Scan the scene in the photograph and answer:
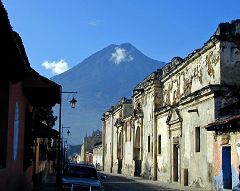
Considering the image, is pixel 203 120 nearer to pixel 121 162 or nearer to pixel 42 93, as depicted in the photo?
pixel 42 93

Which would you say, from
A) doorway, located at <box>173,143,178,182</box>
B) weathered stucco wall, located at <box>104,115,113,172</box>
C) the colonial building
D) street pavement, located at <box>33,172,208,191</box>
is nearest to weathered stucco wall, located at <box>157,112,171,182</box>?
the colonial building

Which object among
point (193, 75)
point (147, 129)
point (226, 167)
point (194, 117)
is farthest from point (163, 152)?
point (226, 167)

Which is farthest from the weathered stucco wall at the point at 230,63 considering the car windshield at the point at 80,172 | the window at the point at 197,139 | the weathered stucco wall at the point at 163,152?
the car windshield at the point at 80,172

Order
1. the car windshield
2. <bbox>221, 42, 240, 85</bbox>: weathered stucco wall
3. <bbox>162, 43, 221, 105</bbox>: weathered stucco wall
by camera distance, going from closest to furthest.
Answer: the car windshield
<bbox>221, 42, 240, 85</bbox>: weathered stucco wall
<bbox>162, 43, 221, 105</bbox>: weathered stucco wall

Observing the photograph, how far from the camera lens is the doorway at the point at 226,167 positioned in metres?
22.2

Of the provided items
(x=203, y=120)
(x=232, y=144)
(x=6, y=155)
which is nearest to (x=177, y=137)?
(x=203, y=120)

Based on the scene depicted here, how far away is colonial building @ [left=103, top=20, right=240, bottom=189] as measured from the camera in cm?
2377

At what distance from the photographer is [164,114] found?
3834 centimetres

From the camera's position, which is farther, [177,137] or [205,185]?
[177,137]

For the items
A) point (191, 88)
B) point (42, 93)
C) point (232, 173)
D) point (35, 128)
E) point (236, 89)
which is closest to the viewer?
point (42, 93)

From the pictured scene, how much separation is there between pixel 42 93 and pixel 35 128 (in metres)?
3.88

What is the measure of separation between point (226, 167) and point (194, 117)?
6.79m

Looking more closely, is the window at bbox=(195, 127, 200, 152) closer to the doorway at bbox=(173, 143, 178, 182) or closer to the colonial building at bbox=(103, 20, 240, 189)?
the colonial building at bbox=(103, 20, 240, 189)

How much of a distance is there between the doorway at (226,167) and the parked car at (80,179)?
304 inches
